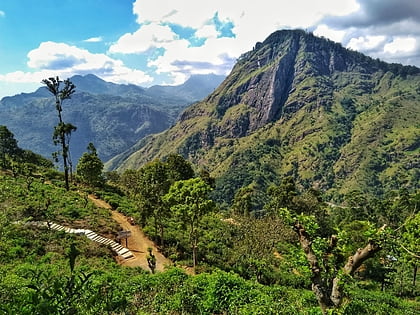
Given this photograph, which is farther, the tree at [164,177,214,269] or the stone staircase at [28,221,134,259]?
the stone staircase at [28,221,134,259]

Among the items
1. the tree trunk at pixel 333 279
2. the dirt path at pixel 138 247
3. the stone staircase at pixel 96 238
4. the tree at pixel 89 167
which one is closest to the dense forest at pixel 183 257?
the tree trunk at pixel 333 279

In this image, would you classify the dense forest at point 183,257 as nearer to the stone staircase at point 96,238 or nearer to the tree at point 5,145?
the tree at point 5,145

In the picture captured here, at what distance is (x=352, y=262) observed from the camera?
1009 cm

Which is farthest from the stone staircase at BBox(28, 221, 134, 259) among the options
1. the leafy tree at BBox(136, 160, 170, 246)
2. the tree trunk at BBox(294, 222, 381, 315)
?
the tree trunk at BBox(294, 222, 381, 315)

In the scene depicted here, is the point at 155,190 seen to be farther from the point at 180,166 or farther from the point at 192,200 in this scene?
the point at 180,166

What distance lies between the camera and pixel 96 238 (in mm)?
26016

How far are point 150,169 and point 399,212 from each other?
66931mm

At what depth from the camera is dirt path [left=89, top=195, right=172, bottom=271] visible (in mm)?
24286

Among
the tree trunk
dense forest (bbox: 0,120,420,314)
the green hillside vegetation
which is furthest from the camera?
the tree trunk

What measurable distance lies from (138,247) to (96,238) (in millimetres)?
3532

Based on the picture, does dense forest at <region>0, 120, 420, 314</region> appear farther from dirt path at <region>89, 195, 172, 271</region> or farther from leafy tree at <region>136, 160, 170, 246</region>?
dirt path at <region>89, 195, 172, 271</region>

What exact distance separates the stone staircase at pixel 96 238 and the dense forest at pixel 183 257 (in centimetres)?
96

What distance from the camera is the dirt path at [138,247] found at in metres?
24.3

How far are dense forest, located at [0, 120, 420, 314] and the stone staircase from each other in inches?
37.8
